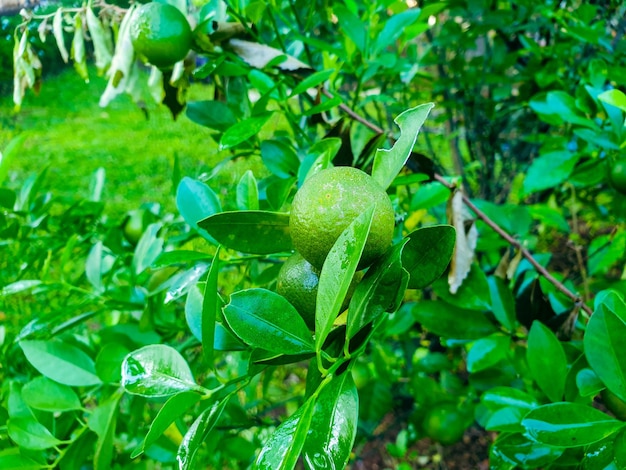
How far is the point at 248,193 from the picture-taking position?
499mm

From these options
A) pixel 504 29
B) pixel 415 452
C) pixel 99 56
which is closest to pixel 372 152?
pixel 99 56

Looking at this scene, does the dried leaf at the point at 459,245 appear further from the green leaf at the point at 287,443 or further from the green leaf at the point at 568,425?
the green leaf at the point at 287,443

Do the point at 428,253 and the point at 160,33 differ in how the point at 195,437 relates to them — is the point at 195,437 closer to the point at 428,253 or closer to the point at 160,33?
the point at 428,253

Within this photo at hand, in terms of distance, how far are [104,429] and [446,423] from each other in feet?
1.83

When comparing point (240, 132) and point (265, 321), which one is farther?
point (240, 132)

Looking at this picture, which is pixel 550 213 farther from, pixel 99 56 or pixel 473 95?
pixel 99 56

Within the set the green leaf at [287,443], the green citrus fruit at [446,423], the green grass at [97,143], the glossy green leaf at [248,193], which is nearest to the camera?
the green leaf at [287,443]

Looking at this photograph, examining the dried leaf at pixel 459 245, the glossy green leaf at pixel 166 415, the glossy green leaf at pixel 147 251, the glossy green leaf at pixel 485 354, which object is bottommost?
Answer: the glossy green leaf at pixel 485 354

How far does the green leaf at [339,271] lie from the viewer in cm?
30

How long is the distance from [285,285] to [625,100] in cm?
37

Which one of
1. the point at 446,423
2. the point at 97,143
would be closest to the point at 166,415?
the point at 446,423

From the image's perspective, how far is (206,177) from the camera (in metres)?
0.70

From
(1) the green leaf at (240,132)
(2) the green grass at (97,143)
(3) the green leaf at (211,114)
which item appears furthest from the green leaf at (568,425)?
(2) the green grass at (97,143)

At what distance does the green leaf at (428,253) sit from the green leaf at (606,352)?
0.14 metres
